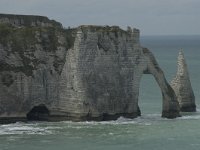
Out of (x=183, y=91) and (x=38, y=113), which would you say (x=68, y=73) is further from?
(x=183, y=91)

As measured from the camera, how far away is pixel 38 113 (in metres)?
62.0

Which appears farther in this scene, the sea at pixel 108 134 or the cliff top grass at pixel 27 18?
the cliff top grass at pixel 27 18

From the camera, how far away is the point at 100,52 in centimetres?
6069

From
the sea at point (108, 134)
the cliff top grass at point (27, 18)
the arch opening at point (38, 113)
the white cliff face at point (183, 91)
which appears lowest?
the sea at point (108, 134)

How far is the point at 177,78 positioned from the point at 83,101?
1440 cm

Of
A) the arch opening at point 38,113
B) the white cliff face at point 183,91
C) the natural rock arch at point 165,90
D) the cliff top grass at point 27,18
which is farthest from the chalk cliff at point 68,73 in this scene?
the white cliff face at point 183,91

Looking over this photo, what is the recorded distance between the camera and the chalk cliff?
59938 millimetres

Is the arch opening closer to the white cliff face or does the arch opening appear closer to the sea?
the sea

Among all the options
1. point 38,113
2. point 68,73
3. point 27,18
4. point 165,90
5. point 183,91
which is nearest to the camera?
point 68,73

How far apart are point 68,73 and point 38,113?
15.5 feet

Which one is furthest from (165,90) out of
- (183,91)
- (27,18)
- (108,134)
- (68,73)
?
(27,18)

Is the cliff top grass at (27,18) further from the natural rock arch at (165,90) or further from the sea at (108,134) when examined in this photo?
the sea at (108,134)

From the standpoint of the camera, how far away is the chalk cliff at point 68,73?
59938mm

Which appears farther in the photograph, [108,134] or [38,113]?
[38,113]
